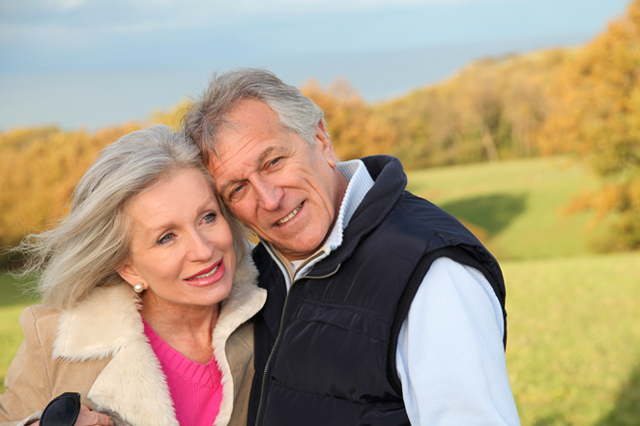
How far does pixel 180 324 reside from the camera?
2.86 meters

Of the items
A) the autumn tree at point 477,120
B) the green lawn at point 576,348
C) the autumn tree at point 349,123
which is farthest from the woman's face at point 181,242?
the autumn tree at point 477,120

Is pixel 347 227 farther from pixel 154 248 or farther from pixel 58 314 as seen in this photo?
pixel 58 314

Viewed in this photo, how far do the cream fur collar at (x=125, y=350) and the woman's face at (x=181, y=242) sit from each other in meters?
0.17

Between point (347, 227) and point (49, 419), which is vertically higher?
point (347, 227)

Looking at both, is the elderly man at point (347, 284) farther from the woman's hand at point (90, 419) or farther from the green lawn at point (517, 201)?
the green lawn at point (517, 201)

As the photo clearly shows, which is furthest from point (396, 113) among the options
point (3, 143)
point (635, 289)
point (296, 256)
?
point (296, 256)

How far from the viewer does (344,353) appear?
214cm

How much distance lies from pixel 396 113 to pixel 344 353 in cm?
6552

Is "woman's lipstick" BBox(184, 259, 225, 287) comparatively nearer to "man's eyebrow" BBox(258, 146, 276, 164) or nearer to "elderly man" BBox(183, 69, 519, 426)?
"elderly man" BBox(183, 69, 519, 426)

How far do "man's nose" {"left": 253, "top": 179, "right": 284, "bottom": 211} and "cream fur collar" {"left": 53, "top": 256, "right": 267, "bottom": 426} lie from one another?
0.51m

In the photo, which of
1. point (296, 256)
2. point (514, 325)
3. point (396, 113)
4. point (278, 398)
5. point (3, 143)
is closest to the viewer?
point (278, 398)

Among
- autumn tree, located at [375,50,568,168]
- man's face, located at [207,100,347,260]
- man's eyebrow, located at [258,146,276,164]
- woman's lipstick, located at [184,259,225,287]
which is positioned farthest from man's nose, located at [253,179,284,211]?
autumn tree, located at [375,50,568,168]

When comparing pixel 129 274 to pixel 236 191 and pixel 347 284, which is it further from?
pixel 347 284

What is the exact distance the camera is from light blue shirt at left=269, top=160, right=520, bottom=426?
192 centimetres
